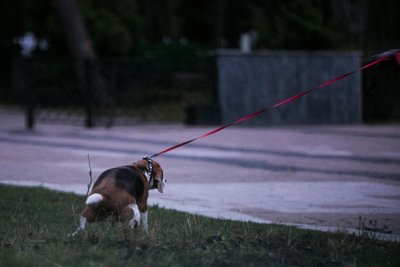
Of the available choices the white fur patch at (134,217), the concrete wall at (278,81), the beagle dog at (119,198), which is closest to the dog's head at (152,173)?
the beagle dog at (119,198)

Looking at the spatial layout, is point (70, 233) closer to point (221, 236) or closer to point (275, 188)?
point (221, 236)

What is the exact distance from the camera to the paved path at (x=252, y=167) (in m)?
9.84

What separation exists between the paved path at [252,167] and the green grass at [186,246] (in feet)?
3.87

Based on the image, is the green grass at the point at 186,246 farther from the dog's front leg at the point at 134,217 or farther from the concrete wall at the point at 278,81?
the concrete wall at the point at 278,81

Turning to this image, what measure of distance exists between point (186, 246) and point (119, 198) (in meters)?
0.82

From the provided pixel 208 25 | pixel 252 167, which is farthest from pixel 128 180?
pixel 208 25

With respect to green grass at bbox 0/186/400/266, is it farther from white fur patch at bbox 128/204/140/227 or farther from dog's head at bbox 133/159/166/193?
dog's head at bbox 133/159/166/193

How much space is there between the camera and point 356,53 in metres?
23.9

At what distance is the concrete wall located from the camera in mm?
23859

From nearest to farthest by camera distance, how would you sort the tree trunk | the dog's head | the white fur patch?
the white fur patch, the dog's head, the tree trunk

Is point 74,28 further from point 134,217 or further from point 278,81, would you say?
point 134,217

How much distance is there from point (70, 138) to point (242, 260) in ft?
48.9

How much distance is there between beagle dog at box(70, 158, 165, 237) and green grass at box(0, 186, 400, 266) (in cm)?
10

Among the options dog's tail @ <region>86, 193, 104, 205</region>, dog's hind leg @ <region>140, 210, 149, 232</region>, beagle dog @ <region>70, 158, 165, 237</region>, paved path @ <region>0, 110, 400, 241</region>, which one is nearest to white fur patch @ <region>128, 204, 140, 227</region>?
beagle dog @ <region>70, 158, 165, 237</region>
